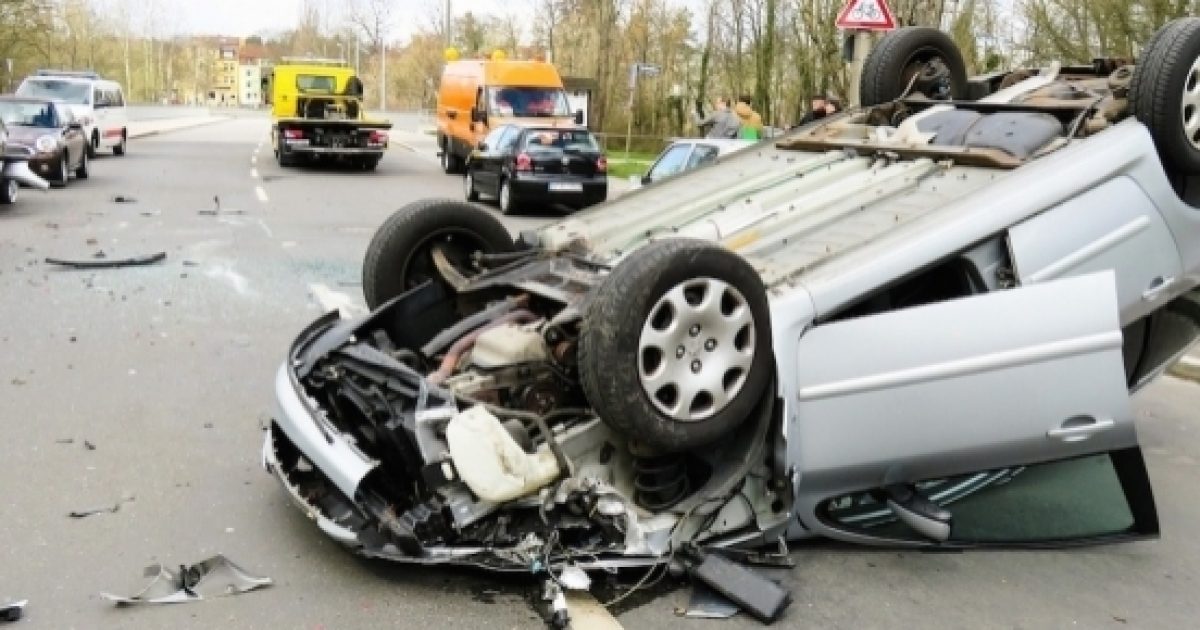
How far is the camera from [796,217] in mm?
4738

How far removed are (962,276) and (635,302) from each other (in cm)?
131

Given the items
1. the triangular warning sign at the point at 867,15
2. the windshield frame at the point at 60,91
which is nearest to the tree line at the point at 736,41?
the triangular warning sign at the point at 867,15

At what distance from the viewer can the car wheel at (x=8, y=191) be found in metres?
15.3

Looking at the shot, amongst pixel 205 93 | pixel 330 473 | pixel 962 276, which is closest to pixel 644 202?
pixel 962 276

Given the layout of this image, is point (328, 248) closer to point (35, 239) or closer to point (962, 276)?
point (35, 239)

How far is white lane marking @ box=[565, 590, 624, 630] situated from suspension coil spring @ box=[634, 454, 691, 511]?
0.40 meters

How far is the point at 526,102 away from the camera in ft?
78.2

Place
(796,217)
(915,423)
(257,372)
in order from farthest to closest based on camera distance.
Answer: (257,372), (796,217), (915,423)

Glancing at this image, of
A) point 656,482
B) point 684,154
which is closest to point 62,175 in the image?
point 684,154

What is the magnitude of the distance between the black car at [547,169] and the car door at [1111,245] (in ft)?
44.9

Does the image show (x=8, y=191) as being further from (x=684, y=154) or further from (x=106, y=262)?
(x=684, y=154)

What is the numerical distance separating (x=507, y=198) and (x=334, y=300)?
28.0 ft

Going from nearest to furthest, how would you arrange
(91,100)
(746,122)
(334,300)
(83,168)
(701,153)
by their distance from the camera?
1. (334,300)
2. (701,153)
3. (746,122)
4. (83,168)
5. (91,100)

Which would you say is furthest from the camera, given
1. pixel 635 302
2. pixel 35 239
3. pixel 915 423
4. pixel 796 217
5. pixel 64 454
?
pixel 35 239
